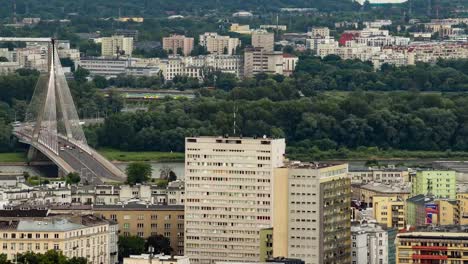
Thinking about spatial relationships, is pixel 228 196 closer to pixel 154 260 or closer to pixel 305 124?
pixel 154 260

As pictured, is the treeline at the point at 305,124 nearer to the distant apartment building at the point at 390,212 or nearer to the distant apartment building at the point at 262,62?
the distant apartment building at the point at 390,212

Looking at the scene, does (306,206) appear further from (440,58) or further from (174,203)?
(440,58)

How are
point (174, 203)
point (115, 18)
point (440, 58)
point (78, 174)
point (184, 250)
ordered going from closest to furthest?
point (184, 250) < point (174, 203) < point (78, 174) < point (440, 58) < point (115, 18)

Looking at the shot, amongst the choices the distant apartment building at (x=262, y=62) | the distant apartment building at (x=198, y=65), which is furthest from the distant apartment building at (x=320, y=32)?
the distant apartment building at (x=262, y=62)

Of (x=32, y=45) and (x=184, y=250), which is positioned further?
(x=32, y=45)

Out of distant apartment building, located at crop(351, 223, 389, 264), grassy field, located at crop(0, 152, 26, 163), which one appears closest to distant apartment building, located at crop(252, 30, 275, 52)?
grassy field, located at crop(0, 152, 26, 163)

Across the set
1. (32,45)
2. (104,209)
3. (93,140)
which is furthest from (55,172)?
(32,45)
